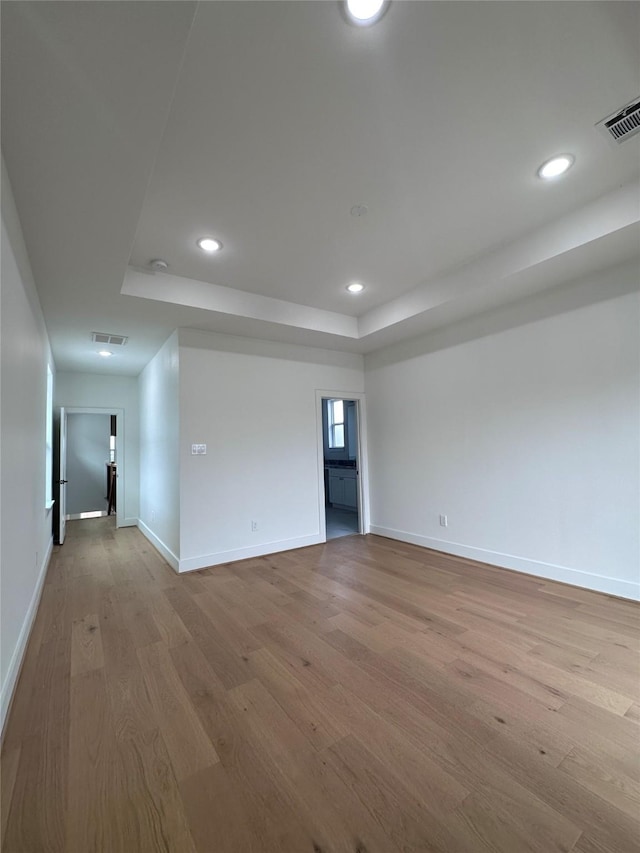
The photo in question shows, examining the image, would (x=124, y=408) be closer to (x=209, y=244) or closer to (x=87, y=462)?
(x=87, y=462)

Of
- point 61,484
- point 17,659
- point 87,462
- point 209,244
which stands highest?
point 209,244

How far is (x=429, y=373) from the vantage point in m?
4.57

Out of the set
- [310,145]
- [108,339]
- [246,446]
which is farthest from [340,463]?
[310,145]

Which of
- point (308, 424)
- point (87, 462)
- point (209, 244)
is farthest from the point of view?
point (87, 462)

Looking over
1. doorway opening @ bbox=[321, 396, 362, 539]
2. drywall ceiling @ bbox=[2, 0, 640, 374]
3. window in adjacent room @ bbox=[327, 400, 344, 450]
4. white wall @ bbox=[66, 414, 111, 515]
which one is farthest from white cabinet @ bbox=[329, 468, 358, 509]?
white wall @ bbox=[66, 414, 111, 515]

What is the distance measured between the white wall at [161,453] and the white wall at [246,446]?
0.18 m

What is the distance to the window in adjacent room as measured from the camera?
800 centimetres

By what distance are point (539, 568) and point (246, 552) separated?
3082mm

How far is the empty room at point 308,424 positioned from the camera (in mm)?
1322

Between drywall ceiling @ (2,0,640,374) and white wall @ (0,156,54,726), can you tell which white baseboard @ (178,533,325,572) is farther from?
drywall ceiling @ (2,0,640,374)

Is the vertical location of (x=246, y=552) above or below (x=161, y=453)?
below

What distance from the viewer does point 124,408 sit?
6543 millimetres

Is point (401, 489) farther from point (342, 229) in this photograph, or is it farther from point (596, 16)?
point (596, 16)

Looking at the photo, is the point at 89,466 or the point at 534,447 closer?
the point at 534,447
